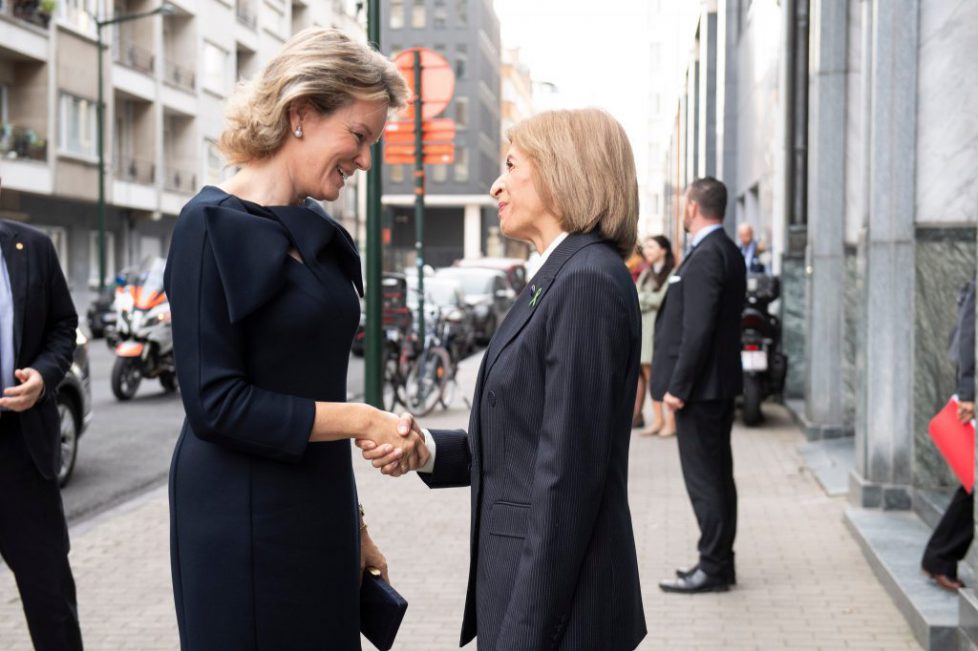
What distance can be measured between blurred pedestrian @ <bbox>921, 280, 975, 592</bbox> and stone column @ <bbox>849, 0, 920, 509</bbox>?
1893mm

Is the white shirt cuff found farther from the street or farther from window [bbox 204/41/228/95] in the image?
window [bbox 204/41/228/95]

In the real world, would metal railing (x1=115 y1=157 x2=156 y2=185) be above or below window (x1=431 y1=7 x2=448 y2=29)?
below

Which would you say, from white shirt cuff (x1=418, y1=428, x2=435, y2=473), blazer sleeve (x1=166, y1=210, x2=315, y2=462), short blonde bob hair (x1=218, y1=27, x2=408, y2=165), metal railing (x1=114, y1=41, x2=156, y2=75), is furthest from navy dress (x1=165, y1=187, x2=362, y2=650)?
metal railing (x1=114, y1=41, x2=156, y2=75)

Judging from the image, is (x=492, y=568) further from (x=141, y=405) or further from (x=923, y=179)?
(x=141, y=405)

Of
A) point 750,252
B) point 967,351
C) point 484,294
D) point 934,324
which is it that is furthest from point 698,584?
point 484,294

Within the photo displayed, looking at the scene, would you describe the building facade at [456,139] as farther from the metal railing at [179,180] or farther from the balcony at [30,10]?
the balcony at [30,10]

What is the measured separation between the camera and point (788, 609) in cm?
619

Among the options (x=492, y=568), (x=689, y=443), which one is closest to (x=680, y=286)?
(x=689, y=443)

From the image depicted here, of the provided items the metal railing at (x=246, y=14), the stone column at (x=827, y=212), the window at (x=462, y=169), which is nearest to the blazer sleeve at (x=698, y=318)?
the stone column at (x=827, y=212)

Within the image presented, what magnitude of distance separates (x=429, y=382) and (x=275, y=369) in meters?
12.0

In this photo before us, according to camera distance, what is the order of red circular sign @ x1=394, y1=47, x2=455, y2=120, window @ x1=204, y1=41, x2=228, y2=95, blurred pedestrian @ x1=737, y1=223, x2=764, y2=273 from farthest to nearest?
window @ x1=204, y1=41, x2=228, y2=95 → red circular sign @ x1=394, y1=47, x2=455, y2=120 → blurred pedestrian @ x1=737, y1=223, x2=764, y2=273

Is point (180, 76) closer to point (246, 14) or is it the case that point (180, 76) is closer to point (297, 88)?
point (246, 14)

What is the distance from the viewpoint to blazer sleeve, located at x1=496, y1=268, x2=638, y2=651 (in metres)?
2.71

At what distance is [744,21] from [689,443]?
702 inches
